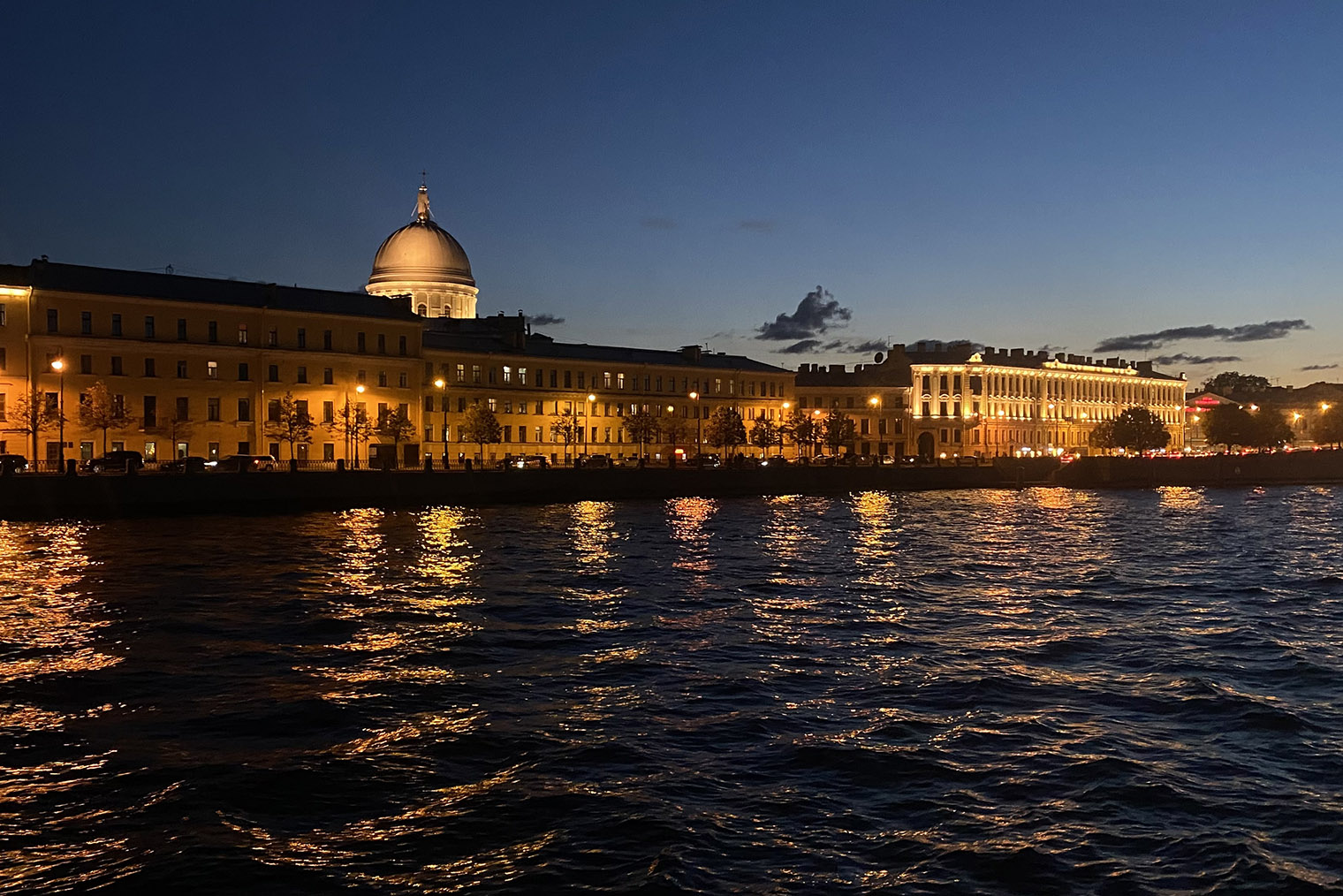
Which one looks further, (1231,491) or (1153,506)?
(1231,491)

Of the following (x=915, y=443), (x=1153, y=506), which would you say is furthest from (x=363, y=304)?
(x=915, y=443)

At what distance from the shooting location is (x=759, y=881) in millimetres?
9312

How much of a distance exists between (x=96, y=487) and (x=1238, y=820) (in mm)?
43603

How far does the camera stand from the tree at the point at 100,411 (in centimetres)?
5966

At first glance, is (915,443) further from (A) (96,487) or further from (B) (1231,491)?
(A) (96,487)

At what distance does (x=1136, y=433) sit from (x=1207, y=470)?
78.6 ft

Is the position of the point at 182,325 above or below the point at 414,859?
above

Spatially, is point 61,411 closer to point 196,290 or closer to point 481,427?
point 196,290

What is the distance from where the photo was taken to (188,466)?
170 feet

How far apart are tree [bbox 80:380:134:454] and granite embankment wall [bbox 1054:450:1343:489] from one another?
6568 cm

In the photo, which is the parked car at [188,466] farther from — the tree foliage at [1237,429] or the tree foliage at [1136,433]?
the tree foliage at [1237,429]

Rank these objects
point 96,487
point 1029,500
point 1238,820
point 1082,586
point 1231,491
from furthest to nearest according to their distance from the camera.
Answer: point 1231,491 < point 1029,500 < point 96,487 < point 1082,586 < point 1238,820

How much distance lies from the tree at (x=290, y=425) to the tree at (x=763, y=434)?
1546 inches

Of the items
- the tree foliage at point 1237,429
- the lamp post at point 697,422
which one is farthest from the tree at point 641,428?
the tree foliage at point 1237,429
